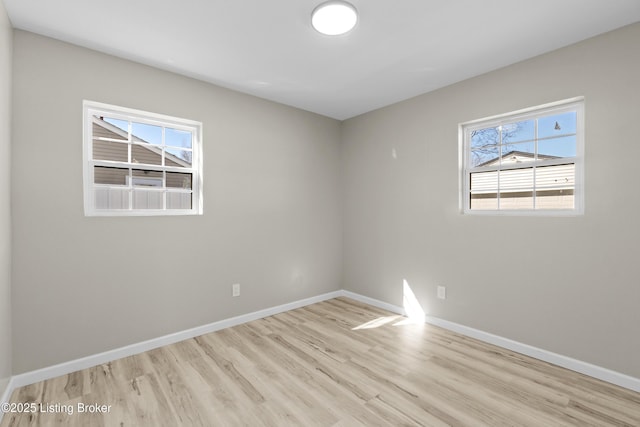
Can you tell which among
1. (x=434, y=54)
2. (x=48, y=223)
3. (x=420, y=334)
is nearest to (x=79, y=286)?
(x=48, y=223)

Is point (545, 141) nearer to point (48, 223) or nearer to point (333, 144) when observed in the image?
point (333, 144)

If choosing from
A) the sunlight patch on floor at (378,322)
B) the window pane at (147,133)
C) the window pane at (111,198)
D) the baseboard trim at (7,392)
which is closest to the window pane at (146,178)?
the window pane at (111,198)

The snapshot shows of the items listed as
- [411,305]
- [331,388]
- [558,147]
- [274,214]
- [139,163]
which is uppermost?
[558,147]

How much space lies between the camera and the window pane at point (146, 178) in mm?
2758

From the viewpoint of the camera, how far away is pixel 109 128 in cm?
263

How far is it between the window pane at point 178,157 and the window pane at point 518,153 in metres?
3.10

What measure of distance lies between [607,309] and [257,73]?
3494 mm

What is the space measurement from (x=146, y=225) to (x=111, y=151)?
2.29ft

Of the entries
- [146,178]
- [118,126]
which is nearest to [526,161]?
[146,178]

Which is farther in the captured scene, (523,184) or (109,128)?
(523,184)

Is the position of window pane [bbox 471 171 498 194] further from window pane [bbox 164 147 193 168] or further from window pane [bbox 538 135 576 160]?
window pane [bbox 164 147 193 168]

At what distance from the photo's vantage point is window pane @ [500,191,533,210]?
2.75 meters

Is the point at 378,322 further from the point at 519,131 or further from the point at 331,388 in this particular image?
the point at 519,131

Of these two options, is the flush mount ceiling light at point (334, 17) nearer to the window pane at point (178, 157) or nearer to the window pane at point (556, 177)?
the window pane at point (178, 157)
